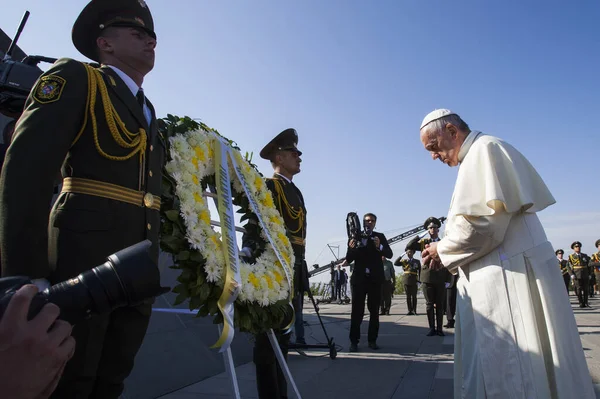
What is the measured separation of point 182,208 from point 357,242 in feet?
16.3

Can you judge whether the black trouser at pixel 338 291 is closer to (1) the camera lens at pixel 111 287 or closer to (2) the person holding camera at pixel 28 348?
(1) the camera lens at pixel 111 287

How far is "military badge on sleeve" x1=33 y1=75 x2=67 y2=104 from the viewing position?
5.69ft

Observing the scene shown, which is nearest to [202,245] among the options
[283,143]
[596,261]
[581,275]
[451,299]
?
[283,143]

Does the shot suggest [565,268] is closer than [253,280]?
No

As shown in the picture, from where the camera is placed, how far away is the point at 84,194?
1754 millimetres

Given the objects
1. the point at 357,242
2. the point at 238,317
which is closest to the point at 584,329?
the point at 357,242

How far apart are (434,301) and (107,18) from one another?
7.37 metres

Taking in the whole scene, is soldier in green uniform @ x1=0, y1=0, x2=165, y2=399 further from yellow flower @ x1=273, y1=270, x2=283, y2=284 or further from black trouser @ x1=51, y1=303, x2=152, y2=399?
yellow flower @ x1=273, y1=270, x2=283, y2=284

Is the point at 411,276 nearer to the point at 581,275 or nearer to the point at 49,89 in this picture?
the point at 581,275

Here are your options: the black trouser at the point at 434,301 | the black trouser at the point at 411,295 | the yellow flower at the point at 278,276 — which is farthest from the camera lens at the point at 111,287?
the black trouser at the point at 411,295

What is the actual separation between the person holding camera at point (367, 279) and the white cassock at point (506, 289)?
155 inches

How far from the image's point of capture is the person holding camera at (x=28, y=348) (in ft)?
2.32

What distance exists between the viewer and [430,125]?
326cm

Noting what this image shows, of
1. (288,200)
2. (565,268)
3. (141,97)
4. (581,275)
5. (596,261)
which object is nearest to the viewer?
(141,97)
